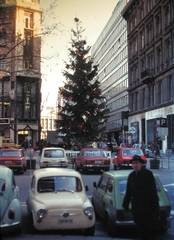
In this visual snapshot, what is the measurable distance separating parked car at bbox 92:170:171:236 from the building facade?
33.2 meters

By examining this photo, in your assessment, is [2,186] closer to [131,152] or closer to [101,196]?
[101,196]

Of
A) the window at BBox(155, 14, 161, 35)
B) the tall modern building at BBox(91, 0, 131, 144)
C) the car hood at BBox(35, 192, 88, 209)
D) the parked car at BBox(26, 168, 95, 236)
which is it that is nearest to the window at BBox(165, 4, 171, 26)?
the window at BBox(155, 14, 161, 35)

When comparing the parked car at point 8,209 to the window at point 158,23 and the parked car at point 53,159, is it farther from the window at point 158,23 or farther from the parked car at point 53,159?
the window at point 158,23

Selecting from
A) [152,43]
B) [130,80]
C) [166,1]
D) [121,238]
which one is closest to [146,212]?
[121,238]

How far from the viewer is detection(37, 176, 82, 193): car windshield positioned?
910 centimetres

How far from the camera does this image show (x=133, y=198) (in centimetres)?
623

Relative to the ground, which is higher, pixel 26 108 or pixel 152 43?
pixel 152 43

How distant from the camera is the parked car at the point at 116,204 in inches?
324

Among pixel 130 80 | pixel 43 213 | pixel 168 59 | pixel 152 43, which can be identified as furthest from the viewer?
pixel 130 80

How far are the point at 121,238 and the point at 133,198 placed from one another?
2376mm

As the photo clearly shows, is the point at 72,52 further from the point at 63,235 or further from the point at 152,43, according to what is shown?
the point at 63,235

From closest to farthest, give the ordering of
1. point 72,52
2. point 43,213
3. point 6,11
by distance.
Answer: point 43,213, point 6,11, point 72,52

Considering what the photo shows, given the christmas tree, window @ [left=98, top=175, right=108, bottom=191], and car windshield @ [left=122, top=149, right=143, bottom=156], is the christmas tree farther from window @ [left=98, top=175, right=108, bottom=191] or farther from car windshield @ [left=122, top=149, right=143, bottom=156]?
window @ [left=98, top=175, right=108, bottom=191]


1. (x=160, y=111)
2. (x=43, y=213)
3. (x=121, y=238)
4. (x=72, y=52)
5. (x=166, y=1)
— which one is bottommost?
(x=121, y=238)
